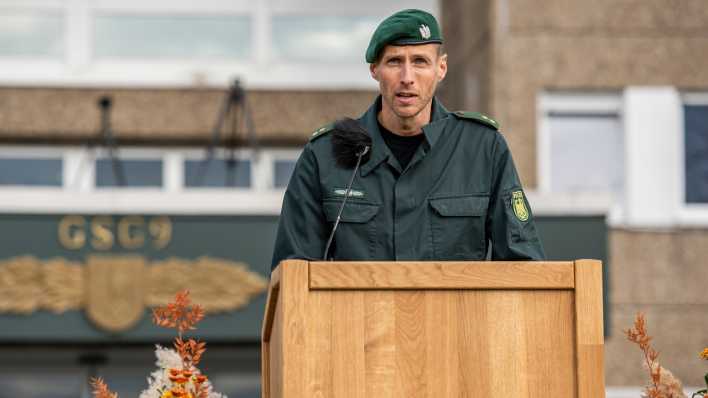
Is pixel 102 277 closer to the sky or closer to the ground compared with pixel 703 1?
closer to the ground

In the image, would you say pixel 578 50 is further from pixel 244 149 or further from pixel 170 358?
pixel 170 358

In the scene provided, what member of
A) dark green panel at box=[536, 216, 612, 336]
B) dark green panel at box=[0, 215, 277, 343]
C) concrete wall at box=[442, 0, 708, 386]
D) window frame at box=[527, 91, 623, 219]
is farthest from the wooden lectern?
concrete wall at box=[442, 0, 708, 386]

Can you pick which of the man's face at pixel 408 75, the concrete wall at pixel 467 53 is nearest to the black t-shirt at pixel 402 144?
the man's face at pixel 408 75

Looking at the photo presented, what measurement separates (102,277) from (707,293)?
540cm

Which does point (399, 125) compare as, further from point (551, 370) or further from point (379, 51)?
point (551, 370)

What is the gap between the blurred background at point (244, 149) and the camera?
14211 millimetres

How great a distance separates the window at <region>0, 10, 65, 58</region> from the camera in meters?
15.5

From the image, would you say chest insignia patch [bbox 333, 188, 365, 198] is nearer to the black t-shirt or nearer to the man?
the man

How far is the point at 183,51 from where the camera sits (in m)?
15.6

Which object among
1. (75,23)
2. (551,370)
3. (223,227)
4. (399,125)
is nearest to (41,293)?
(223,227)

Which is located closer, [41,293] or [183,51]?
[41,293]

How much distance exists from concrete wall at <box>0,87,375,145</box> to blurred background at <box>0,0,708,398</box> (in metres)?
0.02

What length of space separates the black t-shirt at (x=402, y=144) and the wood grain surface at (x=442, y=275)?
90 cm

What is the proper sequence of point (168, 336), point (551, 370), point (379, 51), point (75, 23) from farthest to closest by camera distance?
point (75, 23) < point (168, 336) < point (379, 51) < point (551, 370)
